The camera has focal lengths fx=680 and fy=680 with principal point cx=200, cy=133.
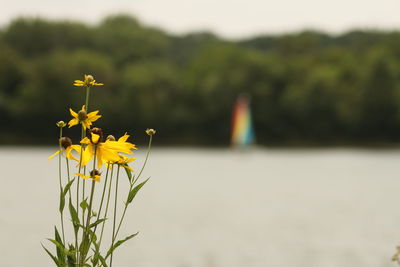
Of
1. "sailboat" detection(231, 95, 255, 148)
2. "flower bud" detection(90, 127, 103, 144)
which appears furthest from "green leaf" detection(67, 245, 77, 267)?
"sailboat" detection(231, 95, 255, 148)

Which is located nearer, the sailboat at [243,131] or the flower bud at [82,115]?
the flower bud at [82,115]

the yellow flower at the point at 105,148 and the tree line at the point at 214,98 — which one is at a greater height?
the yellow flower at the point at 105,148

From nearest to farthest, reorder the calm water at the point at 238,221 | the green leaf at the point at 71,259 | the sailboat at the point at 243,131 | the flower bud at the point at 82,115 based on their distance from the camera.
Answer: the flower bud at the point at 82,115 → the green leaf at the point at 71,259 → the calm water at the point at 238,221 → the sailboat at the point at 243,131

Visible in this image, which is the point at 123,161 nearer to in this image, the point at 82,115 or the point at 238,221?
the point at 82,115


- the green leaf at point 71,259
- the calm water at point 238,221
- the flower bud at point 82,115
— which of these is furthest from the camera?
the calm water at point 238,221

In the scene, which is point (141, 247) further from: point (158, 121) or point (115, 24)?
point (115, 24)

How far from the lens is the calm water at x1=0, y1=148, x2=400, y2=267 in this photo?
8.66 m

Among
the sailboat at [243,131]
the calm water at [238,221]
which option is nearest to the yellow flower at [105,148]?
the calm water at [238,221]

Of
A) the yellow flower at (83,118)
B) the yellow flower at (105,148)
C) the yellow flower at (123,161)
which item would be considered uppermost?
the yellow flower at (83,118)

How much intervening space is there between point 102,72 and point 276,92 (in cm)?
1643

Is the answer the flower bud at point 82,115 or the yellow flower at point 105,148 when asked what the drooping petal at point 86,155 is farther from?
the flower bud at point 82,115

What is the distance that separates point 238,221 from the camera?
13.0 meters

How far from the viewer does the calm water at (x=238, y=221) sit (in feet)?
28.4

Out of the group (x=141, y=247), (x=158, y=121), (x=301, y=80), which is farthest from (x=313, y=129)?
(x=141, y=247)
